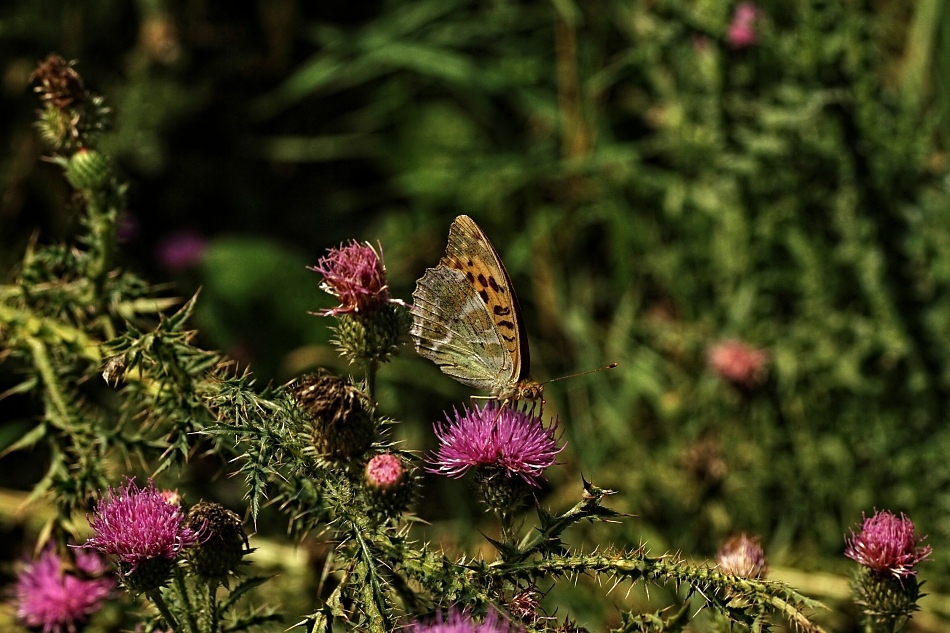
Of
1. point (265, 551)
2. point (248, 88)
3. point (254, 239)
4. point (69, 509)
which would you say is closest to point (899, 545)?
point (69, 509)

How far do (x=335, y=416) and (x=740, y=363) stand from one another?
287 centimetres

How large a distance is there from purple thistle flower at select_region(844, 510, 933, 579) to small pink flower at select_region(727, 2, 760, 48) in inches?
112

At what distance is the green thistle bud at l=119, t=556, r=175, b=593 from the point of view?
2.03m

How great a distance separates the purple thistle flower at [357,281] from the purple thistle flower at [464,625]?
795 millimetres

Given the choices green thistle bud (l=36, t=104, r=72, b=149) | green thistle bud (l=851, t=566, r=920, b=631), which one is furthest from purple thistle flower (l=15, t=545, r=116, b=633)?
green thistle bud (l=851, t=566, r=920, b=631)

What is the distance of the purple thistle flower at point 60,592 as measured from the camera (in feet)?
8.82

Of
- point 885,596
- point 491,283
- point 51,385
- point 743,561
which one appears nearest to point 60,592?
point 51,385

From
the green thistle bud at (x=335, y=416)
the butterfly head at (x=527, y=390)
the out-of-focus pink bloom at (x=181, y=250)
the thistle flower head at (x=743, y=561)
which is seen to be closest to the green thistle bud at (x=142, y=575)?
the green thistle bud at (x=335, y=416)

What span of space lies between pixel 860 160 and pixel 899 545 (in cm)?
240

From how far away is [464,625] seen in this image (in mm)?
1724

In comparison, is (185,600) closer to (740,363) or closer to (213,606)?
(213,606)

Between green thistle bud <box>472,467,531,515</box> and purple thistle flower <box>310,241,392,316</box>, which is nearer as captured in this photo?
green thistle bud <box>472,467,531,515</box>

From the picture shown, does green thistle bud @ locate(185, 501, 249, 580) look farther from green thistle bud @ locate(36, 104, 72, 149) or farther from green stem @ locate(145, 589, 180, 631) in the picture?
green thistle bud @ locate(36, 104, 72, 149)

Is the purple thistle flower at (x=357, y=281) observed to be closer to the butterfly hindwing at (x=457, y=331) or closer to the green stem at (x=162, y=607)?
the butterfly hindwing at (x=457, y=331)
